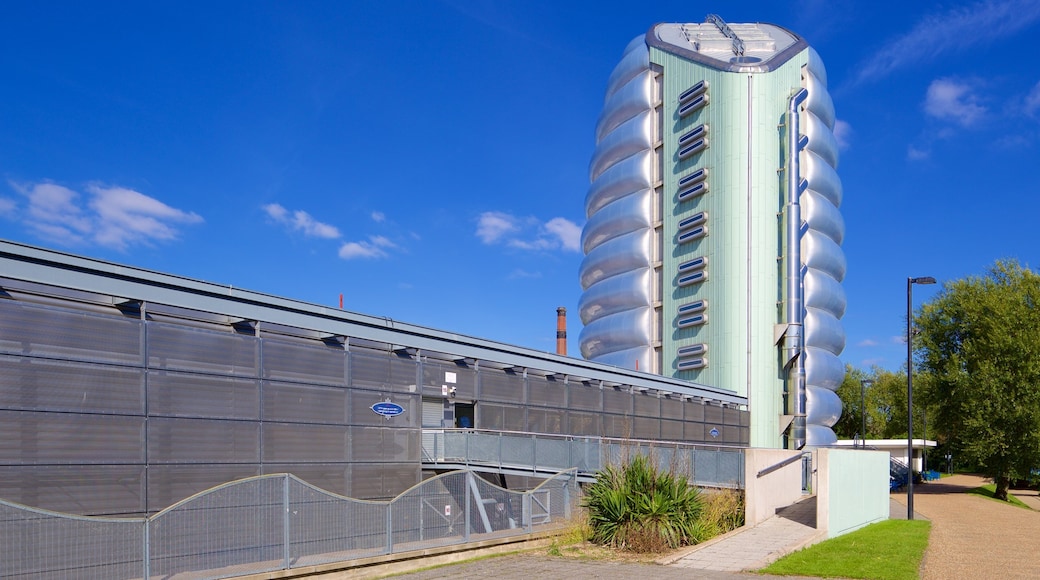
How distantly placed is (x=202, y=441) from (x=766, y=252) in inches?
1552

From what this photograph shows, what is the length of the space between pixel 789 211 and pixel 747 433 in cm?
1278

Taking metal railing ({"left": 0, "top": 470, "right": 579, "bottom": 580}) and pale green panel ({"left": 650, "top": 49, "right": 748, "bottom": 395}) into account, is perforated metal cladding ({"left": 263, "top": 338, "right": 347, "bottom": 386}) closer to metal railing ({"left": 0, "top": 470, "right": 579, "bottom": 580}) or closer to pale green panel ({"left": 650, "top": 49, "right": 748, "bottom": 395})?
metal railing ({"left": 0, "top": 470, "right": 579, "bottom": 580})

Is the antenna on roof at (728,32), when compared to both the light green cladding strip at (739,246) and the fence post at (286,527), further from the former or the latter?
the fence post at (286,527)

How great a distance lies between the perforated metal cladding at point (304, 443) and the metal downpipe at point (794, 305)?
3427cm

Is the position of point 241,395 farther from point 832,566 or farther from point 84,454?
point 832,566

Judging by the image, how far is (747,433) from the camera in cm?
5147

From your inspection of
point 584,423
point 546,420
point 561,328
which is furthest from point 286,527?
point 561,328

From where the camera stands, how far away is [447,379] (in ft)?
91.1

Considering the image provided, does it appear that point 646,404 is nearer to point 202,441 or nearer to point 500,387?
point 500,387

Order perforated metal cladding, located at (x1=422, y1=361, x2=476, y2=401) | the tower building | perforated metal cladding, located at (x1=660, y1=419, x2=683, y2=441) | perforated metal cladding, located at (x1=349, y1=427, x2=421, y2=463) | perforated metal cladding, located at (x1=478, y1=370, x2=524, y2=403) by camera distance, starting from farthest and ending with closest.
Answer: the tower building < perforated metal cladding, located at (x1=660, y1=419, x2=683, y2=441) < perforated metal cladding, located at (x1=478, y1=370, x2=524, y2=403) < perforated metal cladding, located at (x1=422, y1=361, x2=476, y2=401) < perforated metal cladding, located at (x1=349, y1=427, x2=421, y2=463)

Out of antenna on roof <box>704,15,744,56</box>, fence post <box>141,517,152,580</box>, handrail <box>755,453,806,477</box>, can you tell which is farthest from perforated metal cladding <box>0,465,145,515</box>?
antenna on roof <box>704,15,744,56</box>

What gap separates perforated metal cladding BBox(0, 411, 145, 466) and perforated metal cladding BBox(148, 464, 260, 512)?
1.99ft

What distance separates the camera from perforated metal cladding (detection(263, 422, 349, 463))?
21312 millimetres

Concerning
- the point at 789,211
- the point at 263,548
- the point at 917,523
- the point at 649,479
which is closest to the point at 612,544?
the point at 649,479
